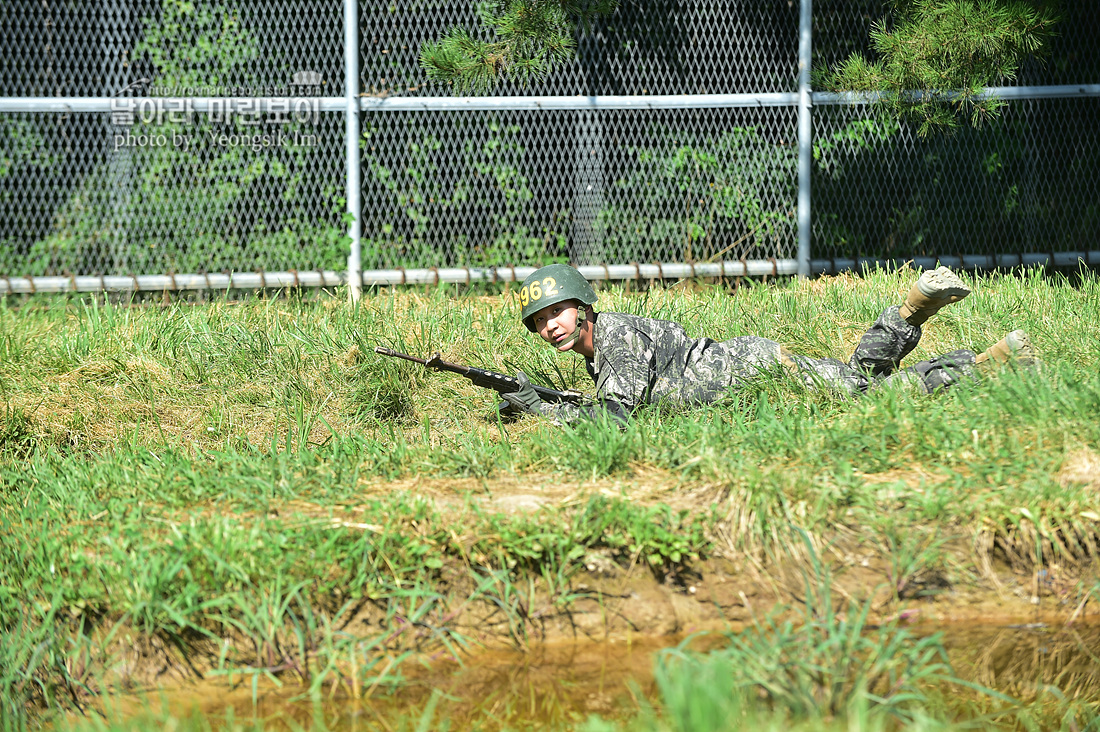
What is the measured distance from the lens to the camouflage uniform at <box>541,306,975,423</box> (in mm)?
4309

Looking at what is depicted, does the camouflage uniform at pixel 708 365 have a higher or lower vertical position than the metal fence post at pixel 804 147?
lower

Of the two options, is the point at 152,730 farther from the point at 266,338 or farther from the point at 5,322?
the point at 5,322

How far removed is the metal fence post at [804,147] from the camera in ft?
22.4

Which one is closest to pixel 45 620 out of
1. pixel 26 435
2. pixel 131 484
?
pixel 131 484

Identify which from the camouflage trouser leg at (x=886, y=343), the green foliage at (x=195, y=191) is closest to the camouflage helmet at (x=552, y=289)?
the camouflage trouser leg at (x=886, y=343)

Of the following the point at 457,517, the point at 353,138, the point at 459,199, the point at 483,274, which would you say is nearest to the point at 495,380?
the point at 457,517

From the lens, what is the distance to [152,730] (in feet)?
7.57

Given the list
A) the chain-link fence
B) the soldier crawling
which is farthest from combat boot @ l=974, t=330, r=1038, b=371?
the chain-link fence

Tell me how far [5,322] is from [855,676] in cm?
531

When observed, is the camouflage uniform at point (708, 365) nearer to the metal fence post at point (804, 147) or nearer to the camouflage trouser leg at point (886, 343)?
the camouflage trouser leg at point (886, 343)

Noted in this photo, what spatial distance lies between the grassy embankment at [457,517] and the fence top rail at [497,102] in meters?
2.68

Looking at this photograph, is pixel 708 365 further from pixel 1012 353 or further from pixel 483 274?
pixel 483 274

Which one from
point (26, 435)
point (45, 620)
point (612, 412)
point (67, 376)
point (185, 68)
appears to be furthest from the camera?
point (185, 68)

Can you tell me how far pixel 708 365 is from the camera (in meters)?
4.51
